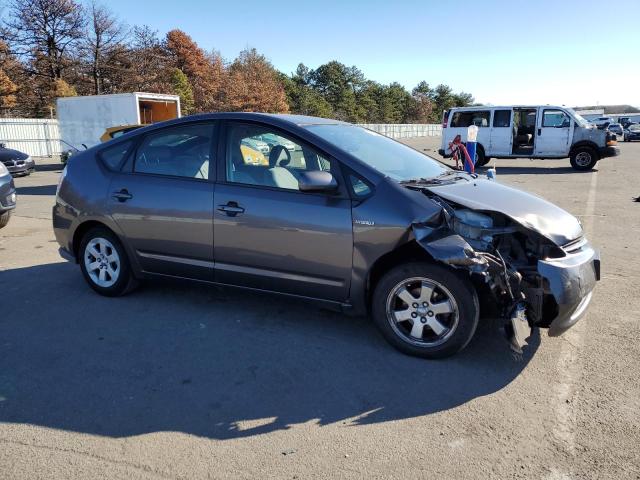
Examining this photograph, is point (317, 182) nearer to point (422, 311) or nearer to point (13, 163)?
point (422, 311)

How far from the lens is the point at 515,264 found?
357 centimetres

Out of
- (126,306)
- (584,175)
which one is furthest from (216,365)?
(584,175)

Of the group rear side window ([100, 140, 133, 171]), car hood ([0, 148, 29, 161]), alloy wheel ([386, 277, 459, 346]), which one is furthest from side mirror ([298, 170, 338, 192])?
car hood ([0, 148, 29, 161])

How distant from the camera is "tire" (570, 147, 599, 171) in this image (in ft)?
57.5

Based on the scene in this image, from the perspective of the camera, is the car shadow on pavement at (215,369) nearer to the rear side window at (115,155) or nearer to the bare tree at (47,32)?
the rear side window at (115,155)

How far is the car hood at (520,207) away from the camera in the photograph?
3.50m

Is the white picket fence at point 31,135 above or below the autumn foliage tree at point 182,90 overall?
below

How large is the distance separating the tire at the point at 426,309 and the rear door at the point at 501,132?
53.4ft

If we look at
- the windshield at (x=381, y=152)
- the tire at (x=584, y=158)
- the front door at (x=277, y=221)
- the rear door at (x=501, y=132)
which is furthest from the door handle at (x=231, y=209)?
the tire at (x=584, y=158)

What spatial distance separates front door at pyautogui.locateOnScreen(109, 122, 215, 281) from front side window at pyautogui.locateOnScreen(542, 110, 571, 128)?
53.6 feet

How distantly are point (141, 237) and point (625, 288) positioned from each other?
4.72 metres

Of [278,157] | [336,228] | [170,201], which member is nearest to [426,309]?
[336,228]

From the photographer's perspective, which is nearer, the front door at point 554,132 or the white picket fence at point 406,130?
the front door at point 554,132

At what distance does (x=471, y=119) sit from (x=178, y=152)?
1629 cm
